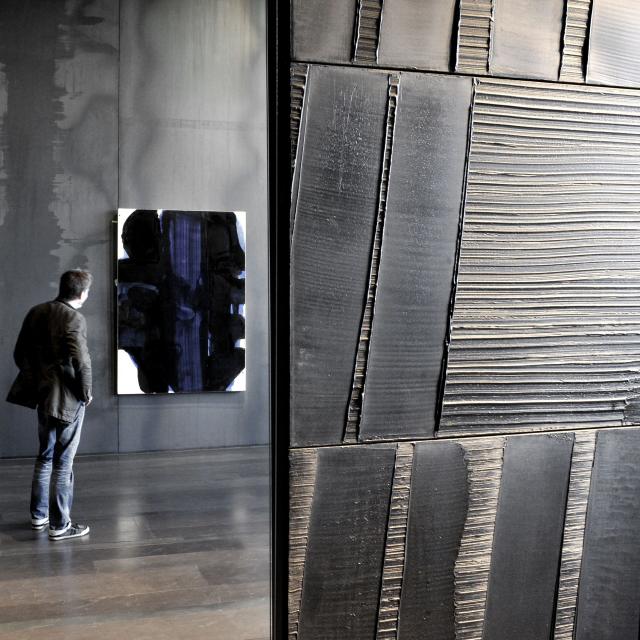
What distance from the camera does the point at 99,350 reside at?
754 cm

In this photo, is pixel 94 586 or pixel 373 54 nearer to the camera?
pixel 373 54

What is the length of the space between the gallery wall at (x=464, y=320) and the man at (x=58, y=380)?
3395 millimetres

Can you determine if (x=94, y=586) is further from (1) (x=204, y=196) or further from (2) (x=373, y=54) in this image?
(1) (x=204, y=196)

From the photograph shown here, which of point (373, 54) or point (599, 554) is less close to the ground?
point (373, 54)

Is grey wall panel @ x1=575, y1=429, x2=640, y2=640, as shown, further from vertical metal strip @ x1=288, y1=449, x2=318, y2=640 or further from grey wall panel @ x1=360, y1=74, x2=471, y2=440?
vertical metal strip @ x1=288, y1=449, x2=318, y2=640

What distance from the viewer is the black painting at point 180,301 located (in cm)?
758

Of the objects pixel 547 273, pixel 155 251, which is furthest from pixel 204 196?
pixel 547 273

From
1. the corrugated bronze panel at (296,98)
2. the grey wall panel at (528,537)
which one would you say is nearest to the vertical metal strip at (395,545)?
the grey wall panel at (528,537)

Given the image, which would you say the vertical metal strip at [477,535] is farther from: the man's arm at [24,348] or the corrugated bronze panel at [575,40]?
the man's arm at [24,348]

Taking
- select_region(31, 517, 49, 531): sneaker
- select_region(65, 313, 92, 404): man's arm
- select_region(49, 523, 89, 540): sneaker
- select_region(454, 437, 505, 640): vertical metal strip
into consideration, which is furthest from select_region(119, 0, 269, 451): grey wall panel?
select_region(454, 437, 505, 640): vertical metal strip

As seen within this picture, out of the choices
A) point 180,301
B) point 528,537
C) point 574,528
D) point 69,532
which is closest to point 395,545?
point 528,537

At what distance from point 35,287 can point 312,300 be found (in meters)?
6.07

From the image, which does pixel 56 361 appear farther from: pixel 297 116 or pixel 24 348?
pixel 297 116

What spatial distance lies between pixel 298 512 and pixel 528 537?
0.59 meters
